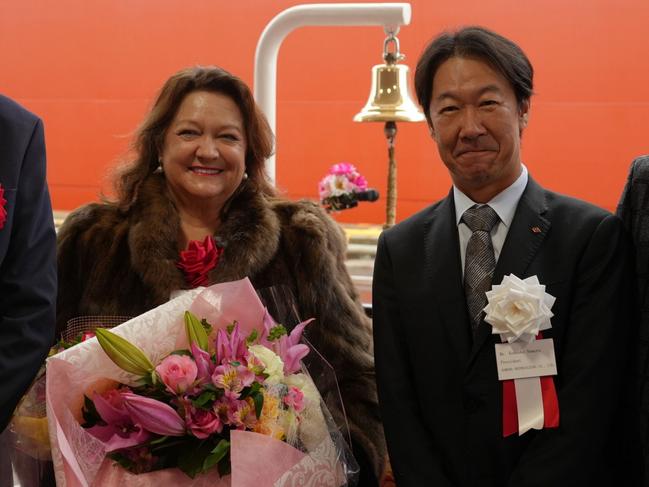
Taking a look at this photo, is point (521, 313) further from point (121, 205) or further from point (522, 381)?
point (121, 205)

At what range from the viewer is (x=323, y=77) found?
6148mm

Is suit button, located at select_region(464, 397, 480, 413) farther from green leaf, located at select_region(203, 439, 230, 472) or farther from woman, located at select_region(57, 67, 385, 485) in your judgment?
green leaf, located at select_region(203, 439, 230, 472)

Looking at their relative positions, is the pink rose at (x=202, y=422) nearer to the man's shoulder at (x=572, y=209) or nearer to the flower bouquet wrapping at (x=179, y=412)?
the flower bouquet wrapping at (x=179, y=412)

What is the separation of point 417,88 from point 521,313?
58 cm

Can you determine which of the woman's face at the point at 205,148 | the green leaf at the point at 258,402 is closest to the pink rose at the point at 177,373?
the green leaf at the point at 258,402

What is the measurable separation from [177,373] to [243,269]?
2.30 feet

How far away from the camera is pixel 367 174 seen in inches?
240

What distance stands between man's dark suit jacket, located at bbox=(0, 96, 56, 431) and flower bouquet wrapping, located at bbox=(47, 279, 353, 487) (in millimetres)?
189

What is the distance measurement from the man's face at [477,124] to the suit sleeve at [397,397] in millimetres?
268

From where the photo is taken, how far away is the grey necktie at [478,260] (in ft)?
5.83

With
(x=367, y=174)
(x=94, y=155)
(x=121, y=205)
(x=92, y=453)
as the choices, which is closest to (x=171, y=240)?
(x=121, y=205)

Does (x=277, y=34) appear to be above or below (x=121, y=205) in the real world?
above

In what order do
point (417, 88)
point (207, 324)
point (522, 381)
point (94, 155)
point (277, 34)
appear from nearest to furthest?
point (207, 324), point (522, 381), point (417, 88), point (277, 34), point (94, 155)

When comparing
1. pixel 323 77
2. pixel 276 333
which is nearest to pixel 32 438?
pixel 276 333
